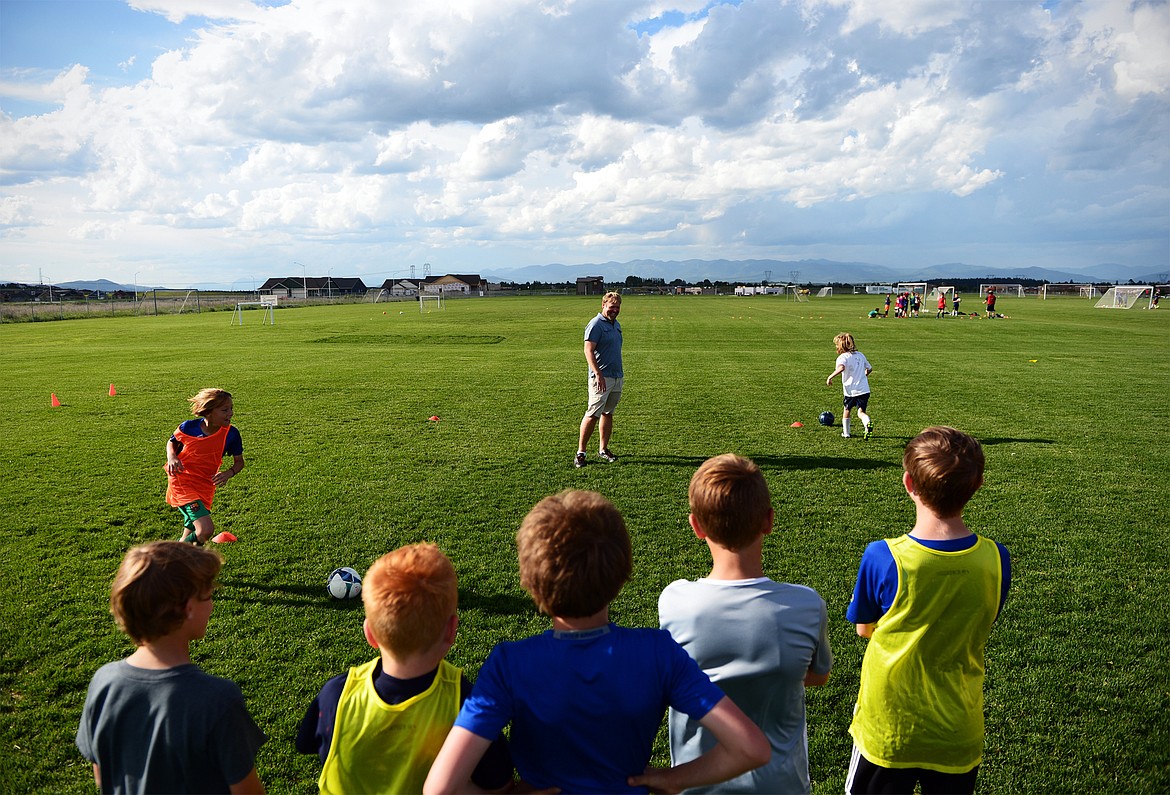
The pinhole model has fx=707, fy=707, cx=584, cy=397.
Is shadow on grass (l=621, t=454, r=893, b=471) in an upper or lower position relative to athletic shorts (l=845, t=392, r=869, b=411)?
lower

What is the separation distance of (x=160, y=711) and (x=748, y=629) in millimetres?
1942

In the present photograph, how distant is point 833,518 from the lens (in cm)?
760

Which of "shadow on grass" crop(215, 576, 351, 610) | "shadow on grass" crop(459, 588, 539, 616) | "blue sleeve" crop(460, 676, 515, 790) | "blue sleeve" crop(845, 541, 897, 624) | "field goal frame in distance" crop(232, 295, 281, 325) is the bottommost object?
"shadow on grass" crop(215, 576, 351, 610)

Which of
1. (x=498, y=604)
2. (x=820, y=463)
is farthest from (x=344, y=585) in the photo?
(x=820, y=463)

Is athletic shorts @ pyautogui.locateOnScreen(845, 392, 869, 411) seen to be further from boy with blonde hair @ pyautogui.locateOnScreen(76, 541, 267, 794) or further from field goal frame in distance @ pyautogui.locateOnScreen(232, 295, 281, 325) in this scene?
field goal frame in distance @ pyautogui.locateOnScreen(232, 295, 281, 325)

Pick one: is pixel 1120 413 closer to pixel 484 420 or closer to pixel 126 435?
pixel 484 420

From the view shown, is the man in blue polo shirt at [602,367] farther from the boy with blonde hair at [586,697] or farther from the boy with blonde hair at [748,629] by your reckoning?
the boy with blonde hair at [586,697]

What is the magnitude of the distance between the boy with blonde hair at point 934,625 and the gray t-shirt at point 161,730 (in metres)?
2.43

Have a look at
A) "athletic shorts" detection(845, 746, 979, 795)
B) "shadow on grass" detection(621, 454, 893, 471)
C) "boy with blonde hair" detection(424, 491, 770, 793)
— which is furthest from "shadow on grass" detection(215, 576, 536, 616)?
"shadow on grass" detection(621, 454, 893, 471)

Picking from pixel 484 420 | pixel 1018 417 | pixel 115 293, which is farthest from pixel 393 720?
pixel 115 293

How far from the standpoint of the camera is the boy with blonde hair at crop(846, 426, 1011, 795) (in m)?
2.85

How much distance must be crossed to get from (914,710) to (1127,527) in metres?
6.26

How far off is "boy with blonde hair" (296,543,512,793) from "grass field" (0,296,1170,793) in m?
1.93

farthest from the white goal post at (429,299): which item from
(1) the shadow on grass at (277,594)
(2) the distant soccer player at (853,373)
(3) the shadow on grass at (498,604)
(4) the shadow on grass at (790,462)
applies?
(3) the shadow on grass at (498,604)
